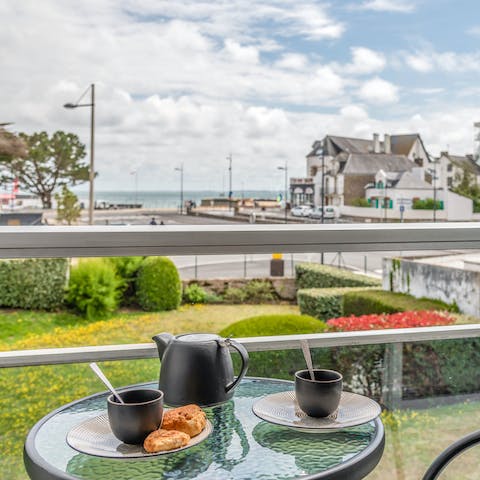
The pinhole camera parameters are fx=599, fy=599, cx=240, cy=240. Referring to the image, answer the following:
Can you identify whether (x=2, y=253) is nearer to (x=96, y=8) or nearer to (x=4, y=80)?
(x=96, y=8)

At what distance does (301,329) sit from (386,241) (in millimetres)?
2177

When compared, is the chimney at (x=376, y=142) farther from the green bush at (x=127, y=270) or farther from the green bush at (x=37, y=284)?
the green bush at (x=37, y=284)

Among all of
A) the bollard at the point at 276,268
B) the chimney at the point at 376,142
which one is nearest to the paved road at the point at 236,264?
the bollard at the point at 276,268

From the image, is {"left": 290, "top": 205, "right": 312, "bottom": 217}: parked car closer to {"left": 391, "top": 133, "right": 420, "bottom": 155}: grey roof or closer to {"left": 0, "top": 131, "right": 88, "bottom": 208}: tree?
{"left": 391, "top": 133, "right": 420, "bottom": 155}: grey roof

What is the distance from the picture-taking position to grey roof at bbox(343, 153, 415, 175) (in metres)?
4.84

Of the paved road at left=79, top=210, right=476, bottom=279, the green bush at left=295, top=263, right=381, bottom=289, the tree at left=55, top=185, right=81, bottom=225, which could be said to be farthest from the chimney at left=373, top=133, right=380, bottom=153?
the tree at left=55, top=185, right=81, bottom=225

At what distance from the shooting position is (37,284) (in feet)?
18.2

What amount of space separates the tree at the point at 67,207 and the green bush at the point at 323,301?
2383 millimetres

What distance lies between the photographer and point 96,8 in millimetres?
6145

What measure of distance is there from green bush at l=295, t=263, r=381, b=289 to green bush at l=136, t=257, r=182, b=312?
1.38 m

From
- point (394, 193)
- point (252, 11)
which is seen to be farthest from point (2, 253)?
point (252, 11)

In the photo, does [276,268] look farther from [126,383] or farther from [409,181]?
[126,383]

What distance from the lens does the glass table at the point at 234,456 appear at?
702mm

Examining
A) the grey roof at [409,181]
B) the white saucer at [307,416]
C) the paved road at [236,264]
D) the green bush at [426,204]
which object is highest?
the grey roof at [409,181]
